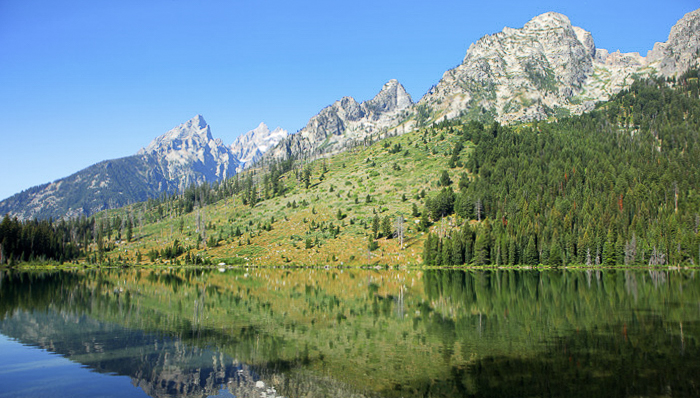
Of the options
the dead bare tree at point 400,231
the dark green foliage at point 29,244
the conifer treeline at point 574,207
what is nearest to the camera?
the conifer treeline at point 574,207

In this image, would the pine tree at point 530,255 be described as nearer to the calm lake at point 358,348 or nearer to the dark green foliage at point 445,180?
the dark green foliage at point 445,180

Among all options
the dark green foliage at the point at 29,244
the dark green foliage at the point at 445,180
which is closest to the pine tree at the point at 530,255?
the dark green foliage at the point at 445,180

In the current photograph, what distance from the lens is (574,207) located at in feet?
499

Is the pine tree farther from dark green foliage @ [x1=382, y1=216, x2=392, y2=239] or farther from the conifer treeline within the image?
dark green foliage @ [x1=382, y1=216, x2=392, y2=239]

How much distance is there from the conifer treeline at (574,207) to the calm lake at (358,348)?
83916 millimetres

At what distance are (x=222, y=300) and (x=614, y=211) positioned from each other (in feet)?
454

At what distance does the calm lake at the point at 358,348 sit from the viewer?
2130 centimetres

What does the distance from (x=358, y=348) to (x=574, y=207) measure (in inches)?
5758

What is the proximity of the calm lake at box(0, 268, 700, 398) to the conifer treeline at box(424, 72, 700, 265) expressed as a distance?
8392 centimetres

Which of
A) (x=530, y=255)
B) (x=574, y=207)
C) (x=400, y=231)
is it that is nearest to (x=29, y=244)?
(x=400, y=231)

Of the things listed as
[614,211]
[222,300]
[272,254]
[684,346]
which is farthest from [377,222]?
[684,346]

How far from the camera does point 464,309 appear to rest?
4547cm

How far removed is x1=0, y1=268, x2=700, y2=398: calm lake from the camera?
21.3m

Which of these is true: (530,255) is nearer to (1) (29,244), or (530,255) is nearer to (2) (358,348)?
(2) (358,348)
